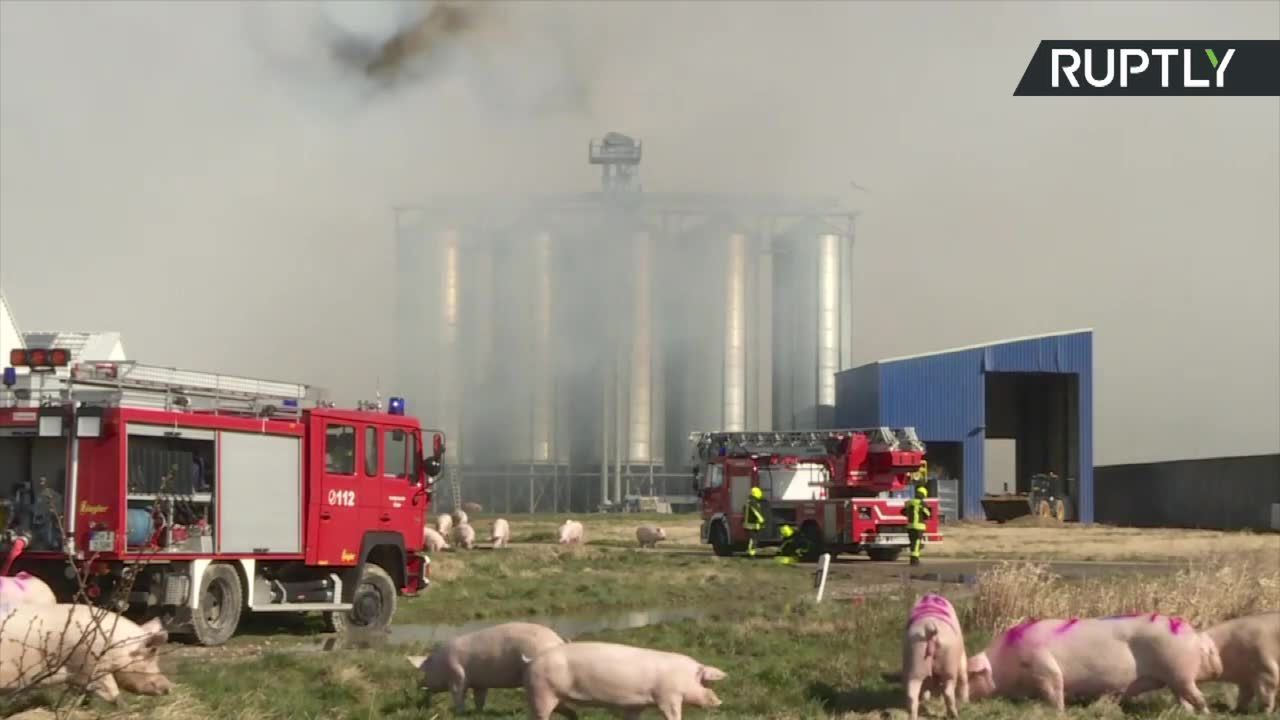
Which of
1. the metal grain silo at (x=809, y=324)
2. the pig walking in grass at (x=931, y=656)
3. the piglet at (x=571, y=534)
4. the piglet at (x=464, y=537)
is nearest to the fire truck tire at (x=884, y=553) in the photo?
the piglet at (x=571, y=534)

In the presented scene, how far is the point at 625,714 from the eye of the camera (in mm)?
12367

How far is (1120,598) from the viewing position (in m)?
18.2

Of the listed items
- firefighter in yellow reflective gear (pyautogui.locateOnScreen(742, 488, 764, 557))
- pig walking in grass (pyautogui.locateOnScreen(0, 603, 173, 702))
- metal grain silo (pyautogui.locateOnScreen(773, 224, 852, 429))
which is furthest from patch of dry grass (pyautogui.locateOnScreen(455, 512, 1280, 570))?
pig walking in grass (pyautogui.locateOnScreen(0, 603, 173, 702))

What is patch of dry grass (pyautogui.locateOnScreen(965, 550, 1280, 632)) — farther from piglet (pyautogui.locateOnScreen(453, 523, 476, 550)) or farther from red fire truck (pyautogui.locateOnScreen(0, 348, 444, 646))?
piglet (pyautogui.locateOnScreen(453, 523, 476, 550))

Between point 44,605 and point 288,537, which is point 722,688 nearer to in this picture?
point 44,605

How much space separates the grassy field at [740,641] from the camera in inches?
540

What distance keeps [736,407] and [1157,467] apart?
67.2 feet

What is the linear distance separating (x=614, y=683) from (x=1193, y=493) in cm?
6772

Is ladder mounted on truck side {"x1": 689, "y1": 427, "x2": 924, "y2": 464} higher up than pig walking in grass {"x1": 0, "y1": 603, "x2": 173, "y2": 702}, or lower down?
higher up

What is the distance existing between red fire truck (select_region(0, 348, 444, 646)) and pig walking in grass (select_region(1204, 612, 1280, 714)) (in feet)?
34.1

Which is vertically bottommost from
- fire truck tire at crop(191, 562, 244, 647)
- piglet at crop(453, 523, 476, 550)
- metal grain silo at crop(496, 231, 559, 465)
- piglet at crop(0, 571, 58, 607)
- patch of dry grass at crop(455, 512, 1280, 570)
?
patch of dry grass at crop(455, 512, 1280, 570)

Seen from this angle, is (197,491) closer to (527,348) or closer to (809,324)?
(527,348)

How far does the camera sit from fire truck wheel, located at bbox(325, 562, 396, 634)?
21.8 metres

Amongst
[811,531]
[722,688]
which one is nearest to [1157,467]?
[811,531]
